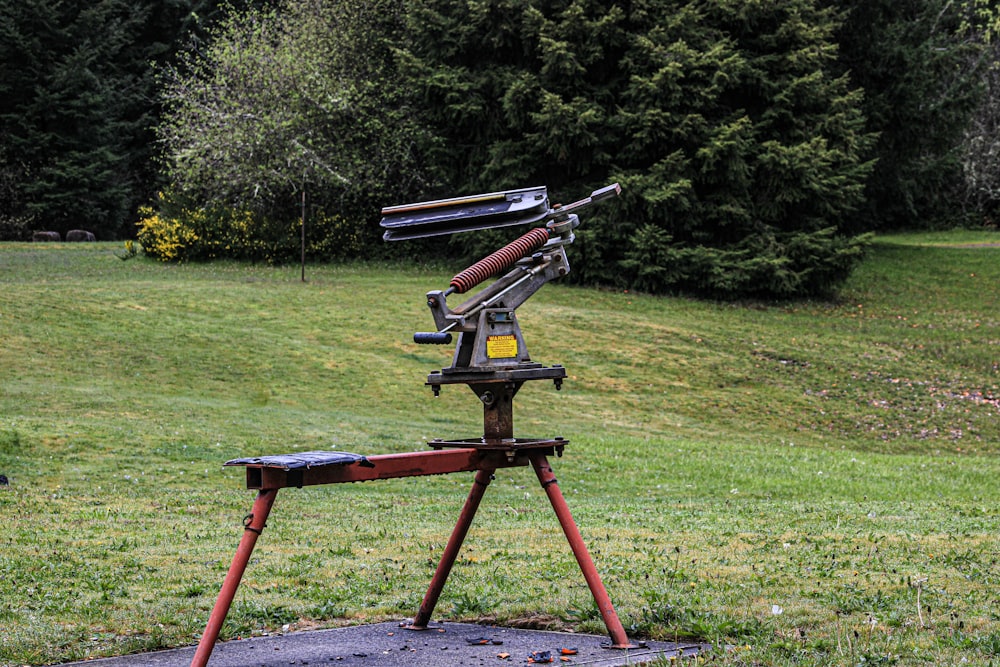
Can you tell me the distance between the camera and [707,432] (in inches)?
776

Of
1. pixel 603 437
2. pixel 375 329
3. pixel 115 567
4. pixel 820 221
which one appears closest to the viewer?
pixel 115 567

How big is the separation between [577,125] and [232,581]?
2822 cm

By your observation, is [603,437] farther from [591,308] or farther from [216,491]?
[591,308]

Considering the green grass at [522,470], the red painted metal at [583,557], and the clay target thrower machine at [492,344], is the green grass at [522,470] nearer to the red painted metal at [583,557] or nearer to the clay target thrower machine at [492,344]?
the red painted metal at [583,557]

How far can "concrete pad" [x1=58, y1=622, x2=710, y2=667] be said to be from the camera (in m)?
5.26

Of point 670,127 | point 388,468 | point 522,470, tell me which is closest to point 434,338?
point 388,468

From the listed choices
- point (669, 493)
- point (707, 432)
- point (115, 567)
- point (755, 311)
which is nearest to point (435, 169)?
point (755, 311)

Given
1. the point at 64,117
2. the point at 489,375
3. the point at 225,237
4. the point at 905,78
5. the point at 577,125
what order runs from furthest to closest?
the point at 64,117
the point at 905,78
the point at 225,237
the point at 577,125
the point at 489,375

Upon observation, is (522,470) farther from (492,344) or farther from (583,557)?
(492,344)

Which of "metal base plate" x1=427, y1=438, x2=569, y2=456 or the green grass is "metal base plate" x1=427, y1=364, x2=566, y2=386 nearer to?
"metal base plate" x1=427, y1=438, x2=569, y2=456

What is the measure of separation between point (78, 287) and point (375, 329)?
718 centimetres

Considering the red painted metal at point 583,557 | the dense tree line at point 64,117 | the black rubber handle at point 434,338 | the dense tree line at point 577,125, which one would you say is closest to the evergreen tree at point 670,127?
the dense tree line at point 577,125

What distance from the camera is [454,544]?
5.69 meters

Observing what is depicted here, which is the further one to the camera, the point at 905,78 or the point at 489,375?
the point at 905,78
